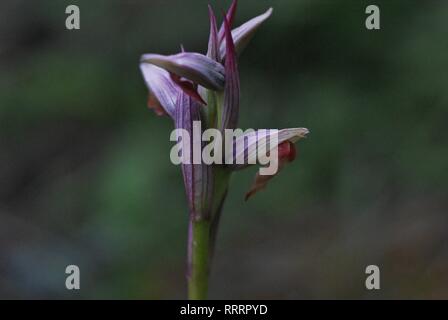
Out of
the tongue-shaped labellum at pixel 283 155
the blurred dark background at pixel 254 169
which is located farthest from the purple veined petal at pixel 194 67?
the blurred dark background at pixel 254 169

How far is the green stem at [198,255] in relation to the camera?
1027mm

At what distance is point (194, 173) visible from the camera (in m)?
1.01

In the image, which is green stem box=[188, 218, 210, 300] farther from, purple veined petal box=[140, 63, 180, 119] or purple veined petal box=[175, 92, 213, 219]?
purple veined petal box=[140, 63, 180, 119]

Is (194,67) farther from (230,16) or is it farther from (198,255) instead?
(198,255)

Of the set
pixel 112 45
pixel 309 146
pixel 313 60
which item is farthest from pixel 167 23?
pixel 309 146

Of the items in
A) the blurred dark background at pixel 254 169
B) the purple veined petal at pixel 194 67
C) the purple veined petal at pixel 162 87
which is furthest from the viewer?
the blurred dark background at pixel 254 169

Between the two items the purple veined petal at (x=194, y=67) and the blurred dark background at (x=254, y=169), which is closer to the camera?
the purple veined petal at (x=194, y=67)

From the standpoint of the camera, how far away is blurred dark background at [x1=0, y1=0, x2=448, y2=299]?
211 cm

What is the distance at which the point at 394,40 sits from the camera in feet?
7.89

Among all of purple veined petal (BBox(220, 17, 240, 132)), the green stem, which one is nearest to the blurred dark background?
the green stem

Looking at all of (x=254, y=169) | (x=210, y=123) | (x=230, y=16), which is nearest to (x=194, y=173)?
(x=210, y=123)

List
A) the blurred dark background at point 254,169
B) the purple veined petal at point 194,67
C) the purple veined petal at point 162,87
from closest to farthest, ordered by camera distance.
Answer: the purple veined petal at point 194,67, the purple veined petal at point 162,87, the blurred dark background at point 254,169

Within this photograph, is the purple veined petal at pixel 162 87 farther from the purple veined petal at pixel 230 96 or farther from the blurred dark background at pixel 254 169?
the blurred dark background at pixel 254 169
